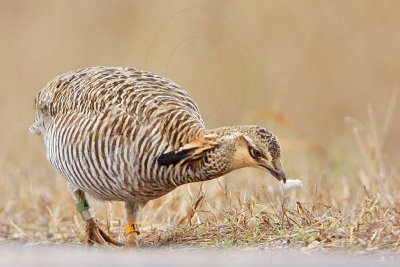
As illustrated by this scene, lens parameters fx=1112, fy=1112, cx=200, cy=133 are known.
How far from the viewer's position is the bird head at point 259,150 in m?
5.92

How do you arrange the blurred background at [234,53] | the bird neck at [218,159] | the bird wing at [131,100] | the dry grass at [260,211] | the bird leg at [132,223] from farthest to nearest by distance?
the blurred background at [234,53]
the bird leg at [132,223]
the bird wing at [131,100]
the bird neck at [218,159]
the dry grass at [260,211]

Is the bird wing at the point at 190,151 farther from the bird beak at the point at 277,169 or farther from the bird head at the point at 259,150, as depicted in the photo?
the bird beak at the point at 277,169

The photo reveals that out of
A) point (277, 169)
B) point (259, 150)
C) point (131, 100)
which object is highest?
point (131, 100)

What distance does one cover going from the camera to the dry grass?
232 inches

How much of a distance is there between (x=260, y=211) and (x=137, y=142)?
84 cm

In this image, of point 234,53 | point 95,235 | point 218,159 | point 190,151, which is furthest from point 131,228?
point 234,53

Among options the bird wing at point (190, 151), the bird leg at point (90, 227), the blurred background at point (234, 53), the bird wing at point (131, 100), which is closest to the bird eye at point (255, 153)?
the bird wing at point (190, 151)

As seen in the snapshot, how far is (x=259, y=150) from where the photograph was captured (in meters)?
5.92

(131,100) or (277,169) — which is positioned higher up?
(131,100)

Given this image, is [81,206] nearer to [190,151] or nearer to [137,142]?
[137,142]

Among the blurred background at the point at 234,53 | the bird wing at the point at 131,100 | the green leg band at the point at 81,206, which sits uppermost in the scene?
the blurred background at the point at 234,53

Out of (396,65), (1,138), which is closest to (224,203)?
(1,138)

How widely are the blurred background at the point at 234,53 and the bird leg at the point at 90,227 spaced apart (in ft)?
16.9

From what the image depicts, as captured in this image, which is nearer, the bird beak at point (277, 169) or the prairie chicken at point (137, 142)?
the bird beak at point (277, 169)
